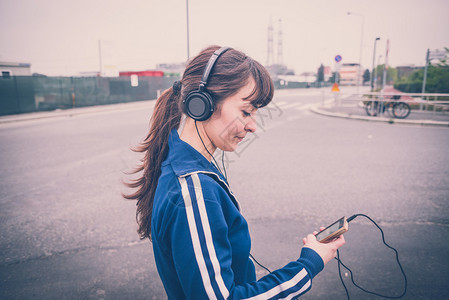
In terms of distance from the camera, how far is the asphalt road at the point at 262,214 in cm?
276

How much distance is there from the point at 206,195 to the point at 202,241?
15 cm

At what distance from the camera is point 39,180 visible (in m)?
5.33

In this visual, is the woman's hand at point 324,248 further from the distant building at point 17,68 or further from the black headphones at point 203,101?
the distant building at point 17,68

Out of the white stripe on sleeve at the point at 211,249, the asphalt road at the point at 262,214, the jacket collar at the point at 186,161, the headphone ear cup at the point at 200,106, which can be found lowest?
the asphalt road at the point at 262,214

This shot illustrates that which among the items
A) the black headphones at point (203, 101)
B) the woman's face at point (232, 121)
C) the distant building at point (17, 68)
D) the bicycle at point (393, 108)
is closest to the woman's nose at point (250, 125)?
the woman's face at point (232, 121)

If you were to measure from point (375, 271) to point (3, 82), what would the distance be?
751 inches

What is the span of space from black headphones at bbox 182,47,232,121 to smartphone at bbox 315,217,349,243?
0.77m

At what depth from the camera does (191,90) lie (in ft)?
4.48

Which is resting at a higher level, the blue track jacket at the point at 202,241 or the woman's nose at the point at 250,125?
the woman's nose at the point at 250,125

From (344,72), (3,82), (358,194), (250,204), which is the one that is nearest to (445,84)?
(358,194)

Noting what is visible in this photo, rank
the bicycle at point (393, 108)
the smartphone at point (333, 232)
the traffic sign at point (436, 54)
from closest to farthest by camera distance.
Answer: the smartphone at point (333, 232), the bicycle at point (393, 108), the traffic sign at point (436, 54)

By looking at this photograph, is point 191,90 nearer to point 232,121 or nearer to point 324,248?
point 232,121

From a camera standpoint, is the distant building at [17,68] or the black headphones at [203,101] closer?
the black headphones at [203,101]

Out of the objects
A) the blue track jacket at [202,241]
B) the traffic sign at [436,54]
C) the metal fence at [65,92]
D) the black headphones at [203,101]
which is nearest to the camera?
the blue track jacket at [202,241]
